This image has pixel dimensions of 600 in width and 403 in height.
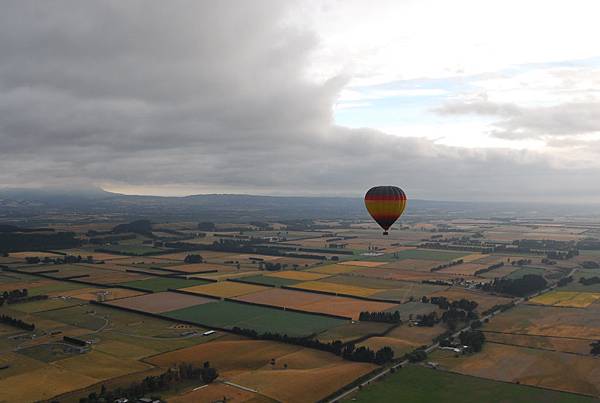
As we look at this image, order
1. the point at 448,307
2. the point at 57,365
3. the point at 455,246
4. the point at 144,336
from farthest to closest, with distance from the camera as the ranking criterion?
the point at 455,246
the point at 448,307
the point at 144,336
the point at 57,365

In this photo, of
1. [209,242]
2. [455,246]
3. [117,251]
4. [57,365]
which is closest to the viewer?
[57,365]

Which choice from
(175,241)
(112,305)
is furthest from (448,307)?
(175,241)

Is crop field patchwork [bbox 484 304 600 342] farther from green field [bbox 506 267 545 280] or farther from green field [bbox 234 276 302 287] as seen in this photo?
green field [bbox 234 276 302 287]

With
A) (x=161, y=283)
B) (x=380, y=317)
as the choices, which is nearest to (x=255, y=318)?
(x=380, y=317)

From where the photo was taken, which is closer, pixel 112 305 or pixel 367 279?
pixel 112 305

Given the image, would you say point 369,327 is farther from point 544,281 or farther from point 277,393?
point 544,281

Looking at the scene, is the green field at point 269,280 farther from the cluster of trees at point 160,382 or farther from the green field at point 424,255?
the cluster of trees at point 160,382
